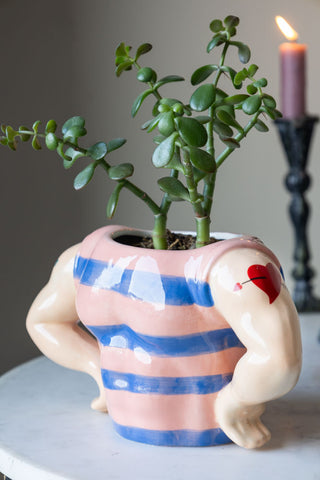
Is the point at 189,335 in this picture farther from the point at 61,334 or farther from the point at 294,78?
the point at 294,78

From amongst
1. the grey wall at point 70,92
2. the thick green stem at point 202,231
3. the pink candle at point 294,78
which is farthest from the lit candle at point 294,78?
the thick green stem at point 202,231

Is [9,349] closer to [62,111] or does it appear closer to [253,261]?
[62,111]

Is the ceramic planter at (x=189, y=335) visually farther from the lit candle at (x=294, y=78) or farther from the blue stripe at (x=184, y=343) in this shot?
the lit candle at (x=294, y=78)

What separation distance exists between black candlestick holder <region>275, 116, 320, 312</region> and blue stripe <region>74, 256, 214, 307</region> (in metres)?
0.56

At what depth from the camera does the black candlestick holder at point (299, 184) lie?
1.11m

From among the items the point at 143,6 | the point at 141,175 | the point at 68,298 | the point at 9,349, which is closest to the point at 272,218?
the point at 141,175

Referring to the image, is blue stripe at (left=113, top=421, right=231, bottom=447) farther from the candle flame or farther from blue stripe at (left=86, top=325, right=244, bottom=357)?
the candle flame

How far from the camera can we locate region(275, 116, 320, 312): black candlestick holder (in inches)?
43.6

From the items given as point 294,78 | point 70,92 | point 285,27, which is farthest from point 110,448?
point 70,92

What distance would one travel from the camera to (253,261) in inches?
20.9

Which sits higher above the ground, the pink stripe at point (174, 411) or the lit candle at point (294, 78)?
the lit candle at point (294, 78)

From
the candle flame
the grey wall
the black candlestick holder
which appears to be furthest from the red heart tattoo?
the grey wall

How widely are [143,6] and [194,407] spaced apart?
118cm

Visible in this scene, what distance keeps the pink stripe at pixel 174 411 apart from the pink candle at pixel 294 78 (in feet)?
2.15
